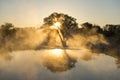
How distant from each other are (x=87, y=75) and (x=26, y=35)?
183ft

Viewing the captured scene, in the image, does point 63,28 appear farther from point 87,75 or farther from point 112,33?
point 87,75

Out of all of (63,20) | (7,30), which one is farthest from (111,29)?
(7,30)

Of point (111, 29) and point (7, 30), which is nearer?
point (7, 30)

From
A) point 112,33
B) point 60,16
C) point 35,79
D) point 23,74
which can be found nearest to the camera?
point 35,79

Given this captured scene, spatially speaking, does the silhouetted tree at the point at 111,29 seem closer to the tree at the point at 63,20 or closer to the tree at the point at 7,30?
the tree at the point at 63,20

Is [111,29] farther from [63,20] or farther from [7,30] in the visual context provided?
[7,30]

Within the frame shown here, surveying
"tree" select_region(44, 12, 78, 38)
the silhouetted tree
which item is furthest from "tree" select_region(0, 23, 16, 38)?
the silhouetted tree

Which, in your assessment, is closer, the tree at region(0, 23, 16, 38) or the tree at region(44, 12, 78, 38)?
the tree at region(0, 23, 16, 38)

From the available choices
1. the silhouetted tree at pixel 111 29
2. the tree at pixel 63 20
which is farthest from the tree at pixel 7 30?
the silhouetted tree at pixel 111 29

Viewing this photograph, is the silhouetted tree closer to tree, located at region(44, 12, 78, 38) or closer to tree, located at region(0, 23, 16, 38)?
tree, located at region(44, 12, 78, 38)

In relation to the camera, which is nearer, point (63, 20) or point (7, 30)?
point (7, 30)

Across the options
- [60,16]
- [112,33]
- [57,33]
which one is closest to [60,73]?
[57,33]

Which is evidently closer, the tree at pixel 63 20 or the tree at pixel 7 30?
the tree at pixel 7 30

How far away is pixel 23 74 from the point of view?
20406 millimetres
